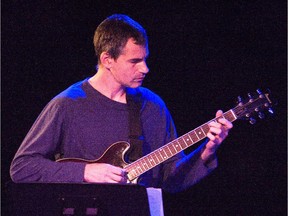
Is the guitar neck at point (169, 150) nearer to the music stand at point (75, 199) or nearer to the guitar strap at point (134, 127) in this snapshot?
the guitar strap at point (134, 127)

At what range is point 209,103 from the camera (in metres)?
4.41

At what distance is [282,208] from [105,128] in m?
1.85

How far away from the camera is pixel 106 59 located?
11.5 feet

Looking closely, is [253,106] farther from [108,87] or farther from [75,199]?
[75,199]

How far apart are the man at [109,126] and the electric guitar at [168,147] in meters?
0.08

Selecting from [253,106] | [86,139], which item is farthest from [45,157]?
[253,106]

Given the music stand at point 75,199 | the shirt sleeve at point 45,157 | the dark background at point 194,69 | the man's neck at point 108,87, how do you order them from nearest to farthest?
the music stand at point 75,199 → the shirt sleeve at point 45,157 → the man's neck at point 108,87 → the dark background at point 194,69

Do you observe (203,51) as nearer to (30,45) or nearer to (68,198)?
(30,45)

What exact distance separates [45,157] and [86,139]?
0.93 ft

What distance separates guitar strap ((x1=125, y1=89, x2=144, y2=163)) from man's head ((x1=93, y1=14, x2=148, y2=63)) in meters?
0.31

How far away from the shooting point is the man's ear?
11.5 feet

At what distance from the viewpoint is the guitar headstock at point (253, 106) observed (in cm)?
327

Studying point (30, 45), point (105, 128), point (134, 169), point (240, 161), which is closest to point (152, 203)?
point (134, 169)

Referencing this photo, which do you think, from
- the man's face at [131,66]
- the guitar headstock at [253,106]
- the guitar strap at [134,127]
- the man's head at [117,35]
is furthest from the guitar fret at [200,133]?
the man's head at [117,35]
